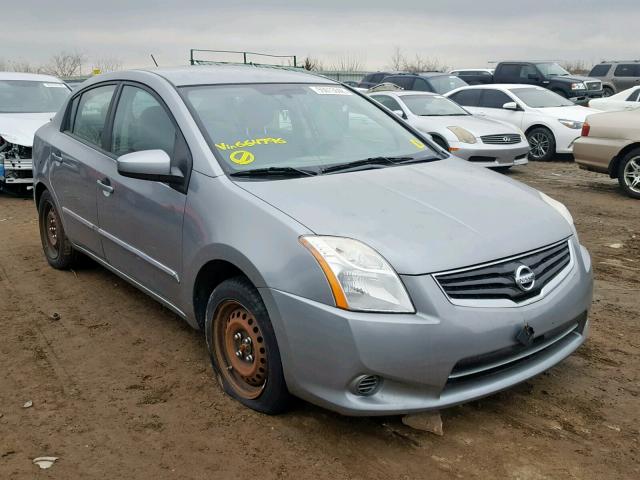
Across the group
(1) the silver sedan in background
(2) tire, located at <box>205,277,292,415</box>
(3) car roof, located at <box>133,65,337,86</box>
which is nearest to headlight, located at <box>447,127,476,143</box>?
(1) the silver sedan in background

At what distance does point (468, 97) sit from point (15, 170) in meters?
9.26

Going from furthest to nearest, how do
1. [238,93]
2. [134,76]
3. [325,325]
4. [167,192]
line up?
[134,76] < [238,93] < [167,192] < [325,325]

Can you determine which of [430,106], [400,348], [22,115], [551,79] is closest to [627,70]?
[551,79]

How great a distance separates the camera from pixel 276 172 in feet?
11.1

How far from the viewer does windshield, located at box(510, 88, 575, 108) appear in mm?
12836

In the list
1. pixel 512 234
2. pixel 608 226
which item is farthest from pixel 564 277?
pixel 608 226

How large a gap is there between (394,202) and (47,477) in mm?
1957

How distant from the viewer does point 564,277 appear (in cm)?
309

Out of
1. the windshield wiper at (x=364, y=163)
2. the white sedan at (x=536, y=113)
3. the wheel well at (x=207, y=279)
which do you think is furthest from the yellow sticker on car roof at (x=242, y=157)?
the white sedan at (x=536, y=113)

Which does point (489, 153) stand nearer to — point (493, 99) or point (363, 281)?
point (493, 99)

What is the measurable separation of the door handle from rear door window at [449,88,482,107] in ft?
35.5

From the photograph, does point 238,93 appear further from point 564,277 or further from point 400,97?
point 400,97

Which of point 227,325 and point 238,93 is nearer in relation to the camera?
point 227,325

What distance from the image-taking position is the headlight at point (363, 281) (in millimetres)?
2633
